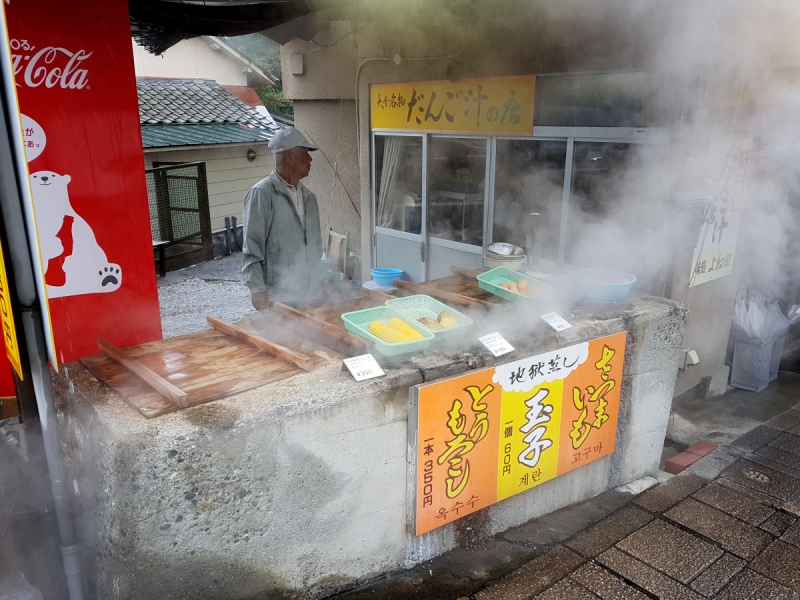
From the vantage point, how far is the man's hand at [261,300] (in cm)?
475

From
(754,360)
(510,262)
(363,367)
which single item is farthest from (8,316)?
(754,360)

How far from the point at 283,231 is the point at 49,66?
1970 mm

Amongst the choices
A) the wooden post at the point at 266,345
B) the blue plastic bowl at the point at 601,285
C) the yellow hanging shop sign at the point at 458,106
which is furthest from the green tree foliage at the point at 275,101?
the wooden post at the point at 266,345

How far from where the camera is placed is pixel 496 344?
11.4ft

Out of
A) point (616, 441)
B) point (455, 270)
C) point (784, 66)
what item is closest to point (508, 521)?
point (616, 441)

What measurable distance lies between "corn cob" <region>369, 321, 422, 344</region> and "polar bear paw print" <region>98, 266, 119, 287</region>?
88.0 inches

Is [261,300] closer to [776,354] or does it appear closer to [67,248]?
[67,248]

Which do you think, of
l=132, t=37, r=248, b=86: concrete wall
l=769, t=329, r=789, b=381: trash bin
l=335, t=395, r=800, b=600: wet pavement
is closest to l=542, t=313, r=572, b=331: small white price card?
l=335, t=395, r=800, b=600: wet pavement

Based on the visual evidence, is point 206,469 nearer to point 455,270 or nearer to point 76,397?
point 76,397

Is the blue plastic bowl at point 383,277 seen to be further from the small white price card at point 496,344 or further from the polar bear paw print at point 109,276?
the small white price card at point 496,344

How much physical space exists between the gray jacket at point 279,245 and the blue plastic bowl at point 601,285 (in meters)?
2.28

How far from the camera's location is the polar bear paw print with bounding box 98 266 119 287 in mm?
4348

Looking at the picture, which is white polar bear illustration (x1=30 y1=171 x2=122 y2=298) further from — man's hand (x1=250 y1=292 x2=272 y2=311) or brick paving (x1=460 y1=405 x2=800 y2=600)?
brick paving (x1=460 y1=405 x2=800 y2=600)

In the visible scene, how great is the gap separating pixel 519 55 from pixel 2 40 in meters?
5.32
